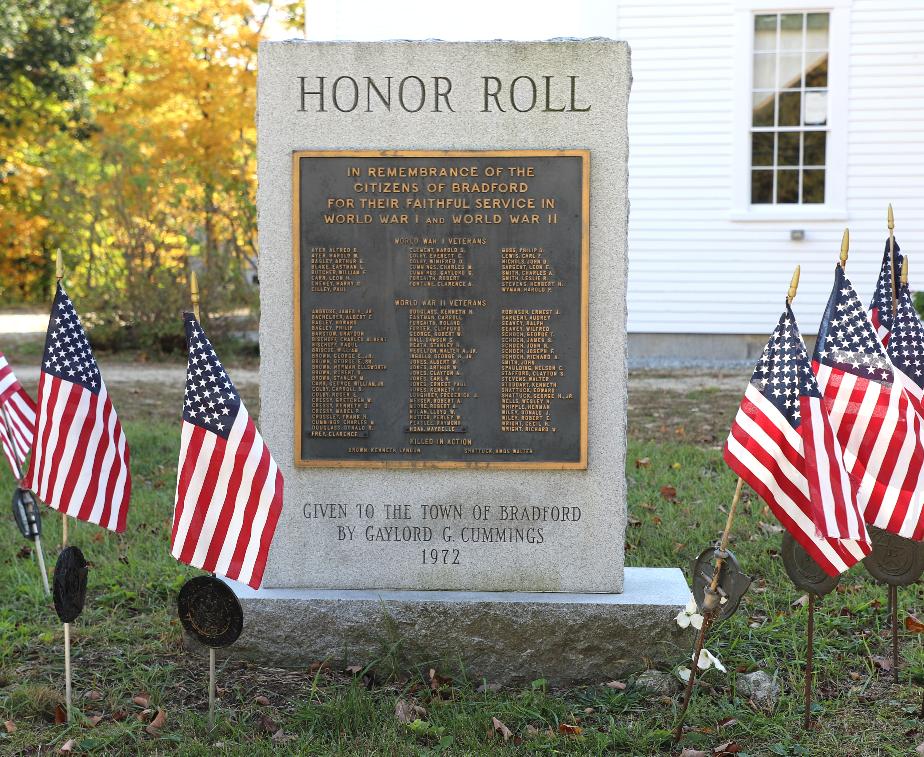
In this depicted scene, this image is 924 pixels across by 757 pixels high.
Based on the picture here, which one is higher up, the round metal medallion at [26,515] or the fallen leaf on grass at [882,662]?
the round metal medallion at [26,515]

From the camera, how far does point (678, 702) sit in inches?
175

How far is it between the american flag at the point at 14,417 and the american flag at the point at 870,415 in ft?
11.9

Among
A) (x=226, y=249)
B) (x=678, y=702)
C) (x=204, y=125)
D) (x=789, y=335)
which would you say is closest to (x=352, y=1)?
(x=789, y=335)

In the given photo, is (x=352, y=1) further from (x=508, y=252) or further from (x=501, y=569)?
(x=501, y=569)

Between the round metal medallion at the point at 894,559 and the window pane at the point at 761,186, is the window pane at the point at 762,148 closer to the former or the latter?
the window pane at the point at 761,186

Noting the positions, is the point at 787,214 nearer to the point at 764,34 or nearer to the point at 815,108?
the point at 815,108

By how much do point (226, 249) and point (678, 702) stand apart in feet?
38.3

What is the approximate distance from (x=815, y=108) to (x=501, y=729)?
11.1 m

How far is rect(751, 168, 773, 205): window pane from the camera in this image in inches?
539

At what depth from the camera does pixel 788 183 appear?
13.7 metres

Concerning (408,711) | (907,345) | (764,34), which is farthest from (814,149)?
(408,711)

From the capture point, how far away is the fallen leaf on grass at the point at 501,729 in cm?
414

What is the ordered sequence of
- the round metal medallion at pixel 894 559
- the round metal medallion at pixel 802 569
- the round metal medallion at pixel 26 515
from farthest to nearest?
1. the round metal medallion at pixel 26 515
2. the round metal medallion at pixel 894 559
3. the round metal medallion at pixel 802 569

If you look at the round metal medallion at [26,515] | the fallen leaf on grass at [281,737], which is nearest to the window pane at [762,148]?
the round metal medallion at [26,515]
